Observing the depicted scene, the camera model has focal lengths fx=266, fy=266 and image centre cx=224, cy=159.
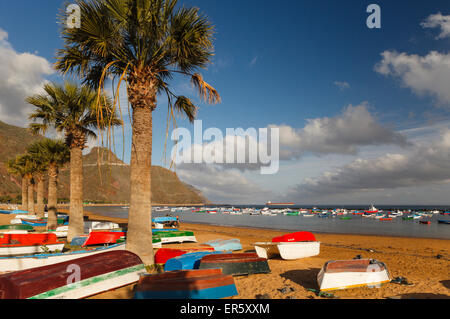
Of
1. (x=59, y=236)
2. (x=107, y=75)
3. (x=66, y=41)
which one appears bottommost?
(x=59, y=236)

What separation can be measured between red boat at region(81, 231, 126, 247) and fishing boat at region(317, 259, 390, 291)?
11352 millimetres

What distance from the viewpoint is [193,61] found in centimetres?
1001

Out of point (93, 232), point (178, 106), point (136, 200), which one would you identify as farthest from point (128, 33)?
point (93, 232)

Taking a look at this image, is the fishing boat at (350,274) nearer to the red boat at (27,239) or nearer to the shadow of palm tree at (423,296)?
the shadow of palm tree at (423,296)

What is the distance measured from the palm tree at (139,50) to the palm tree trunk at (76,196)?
21.2ft

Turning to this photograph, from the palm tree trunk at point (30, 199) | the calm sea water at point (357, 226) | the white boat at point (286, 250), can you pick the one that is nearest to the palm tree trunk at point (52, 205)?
the white boat at point (286, 250)

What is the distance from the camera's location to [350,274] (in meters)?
7.96

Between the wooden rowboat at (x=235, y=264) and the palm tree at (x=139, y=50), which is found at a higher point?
the palm tree at (x=139, y=50)

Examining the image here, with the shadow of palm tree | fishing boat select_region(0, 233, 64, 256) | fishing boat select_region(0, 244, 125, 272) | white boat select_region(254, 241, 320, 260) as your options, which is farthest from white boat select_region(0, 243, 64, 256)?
the shadow of palm tree

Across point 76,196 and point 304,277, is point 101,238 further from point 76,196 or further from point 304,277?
point 304,277

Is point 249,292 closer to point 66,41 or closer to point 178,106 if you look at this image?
point 178,106

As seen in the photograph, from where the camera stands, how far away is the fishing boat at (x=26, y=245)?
35.4 ft

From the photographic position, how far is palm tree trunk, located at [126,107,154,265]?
895 cm
